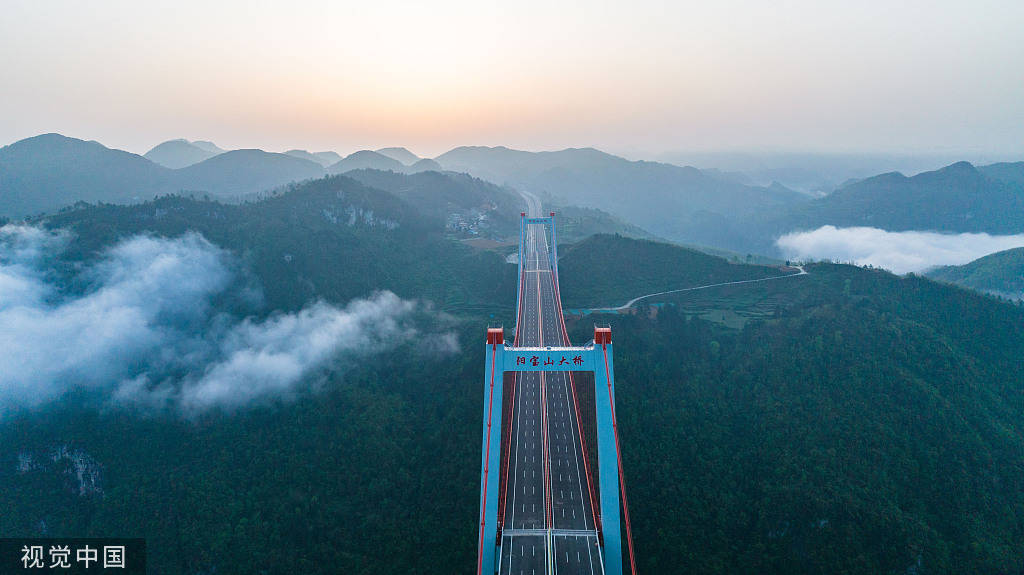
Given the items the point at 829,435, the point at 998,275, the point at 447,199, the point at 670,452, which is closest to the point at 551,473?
the point at 670,452

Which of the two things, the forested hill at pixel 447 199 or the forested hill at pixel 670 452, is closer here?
the forested hill at pixel 670 452

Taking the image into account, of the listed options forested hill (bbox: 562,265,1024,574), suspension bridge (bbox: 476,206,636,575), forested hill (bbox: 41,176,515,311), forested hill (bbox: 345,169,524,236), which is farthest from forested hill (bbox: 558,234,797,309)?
suspension bridge (bbox: 476,206,636,575)

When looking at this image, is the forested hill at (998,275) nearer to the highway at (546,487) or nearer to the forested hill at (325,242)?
the forested hill at (325,242)

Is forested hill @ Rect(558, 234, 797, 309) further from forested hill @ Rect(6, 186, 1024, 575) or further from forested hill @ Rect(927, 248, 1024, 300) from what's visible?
forested hill @ Rect(927, 248, 1024, 300)

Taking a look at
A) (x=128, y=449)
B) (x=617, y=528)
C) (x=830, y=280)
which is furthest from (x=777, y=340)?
(x=128, y=449)

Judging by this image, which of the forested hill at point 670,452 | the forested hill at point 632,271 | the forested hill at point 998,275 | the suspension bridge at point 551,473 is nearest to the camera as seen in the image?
the suspension bridge at point 551,473

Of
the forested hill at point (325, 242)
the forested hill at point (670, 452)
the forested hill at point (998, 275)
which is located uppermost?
the forested hill at point (325, 242)

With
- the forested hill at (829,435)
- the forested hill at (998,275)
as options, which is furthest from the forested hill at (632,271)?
the forested hill at (998,275)
